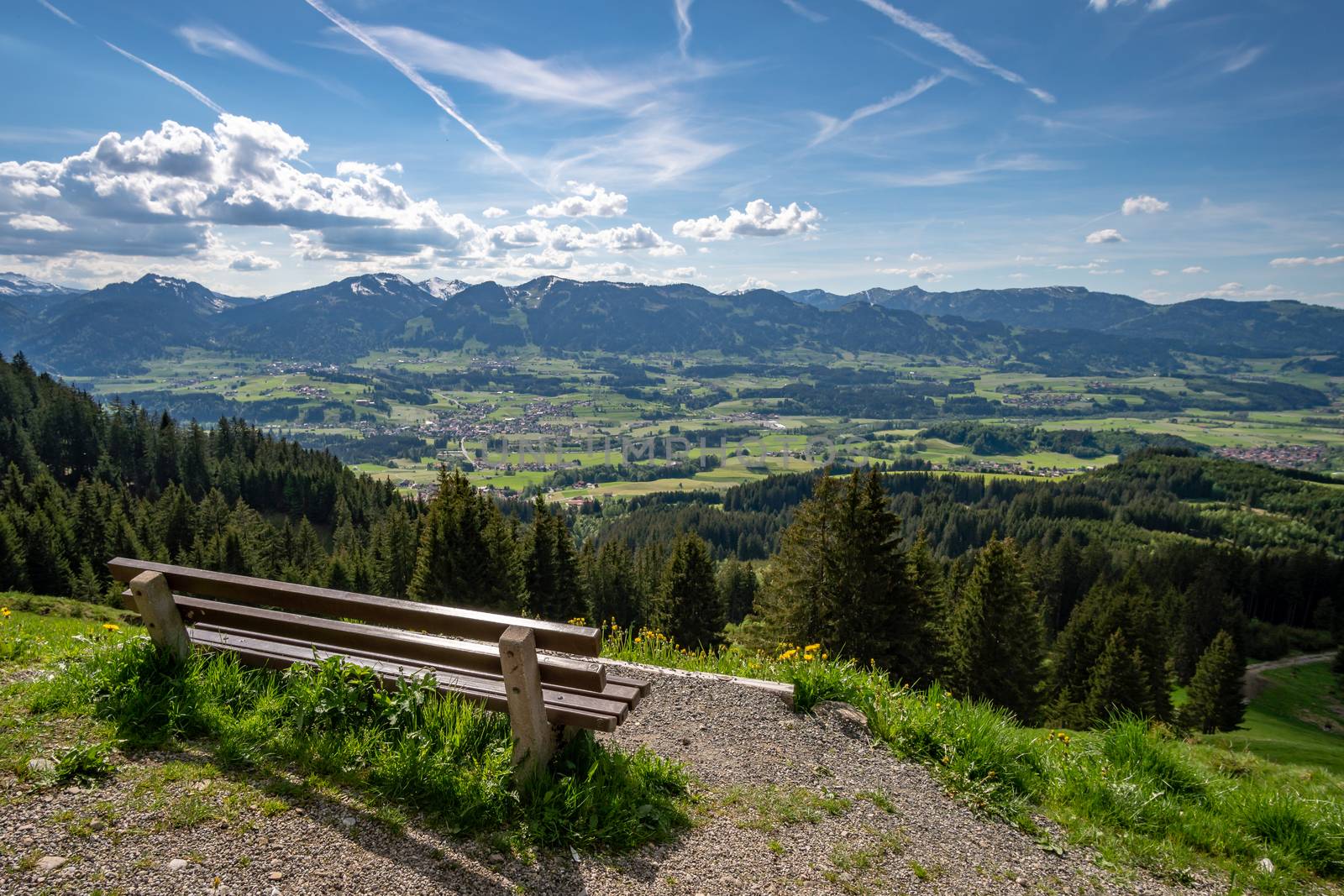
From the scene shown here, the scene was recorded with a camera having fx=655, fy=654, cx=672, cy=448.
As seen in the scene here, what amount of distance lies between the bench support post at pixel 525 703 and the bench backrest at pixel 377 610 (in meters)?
0.21

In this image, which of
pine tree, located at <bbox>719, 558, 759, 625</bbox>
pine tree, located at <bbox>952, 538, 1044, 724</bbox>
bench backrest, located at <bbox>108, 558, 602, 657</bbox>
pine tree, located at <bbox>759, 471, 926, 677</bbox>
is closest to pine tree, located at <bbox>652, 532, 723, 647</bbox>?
pine tree, located at <bbox>759, 471, 926, 677</bbox>

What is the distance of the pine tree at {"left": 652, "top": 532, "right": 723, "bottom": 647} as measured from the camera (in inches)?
1528

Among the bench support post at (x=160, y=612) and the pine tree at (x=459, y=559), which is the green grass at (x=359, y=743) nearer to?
the bench support post at (x=160, y=612)

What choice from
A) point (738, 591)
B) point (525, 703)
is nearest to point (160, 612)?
point (525, 703)

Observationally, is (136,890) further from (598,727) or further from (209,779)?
(598,727)

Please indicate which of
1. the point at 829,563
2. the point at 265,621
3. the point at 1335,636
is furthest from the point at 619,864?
the point at 1335,636

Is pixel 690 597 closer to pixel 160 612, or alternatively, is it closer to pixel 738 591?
pixel 160 612

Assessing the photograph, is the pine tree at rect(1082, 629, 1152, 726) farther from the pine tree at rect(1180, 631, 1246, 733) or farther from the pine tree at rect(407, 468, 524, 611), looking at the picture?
the pine tree at rect(407, 468, 524, 611)

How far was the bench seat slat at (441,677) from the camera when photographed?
19.0 ft

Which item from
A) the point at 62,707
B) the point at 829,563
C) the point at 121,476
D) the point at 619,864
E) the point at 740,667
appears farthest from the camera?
the point at 121,476

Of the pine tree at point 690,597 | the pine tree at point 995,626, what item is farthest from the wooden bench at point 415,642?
the pine tree at point 690,597

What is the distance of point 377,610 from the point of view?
19.7ft

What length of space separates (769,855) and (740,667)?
4403mm

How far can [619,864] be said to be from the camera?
532 centimetres
